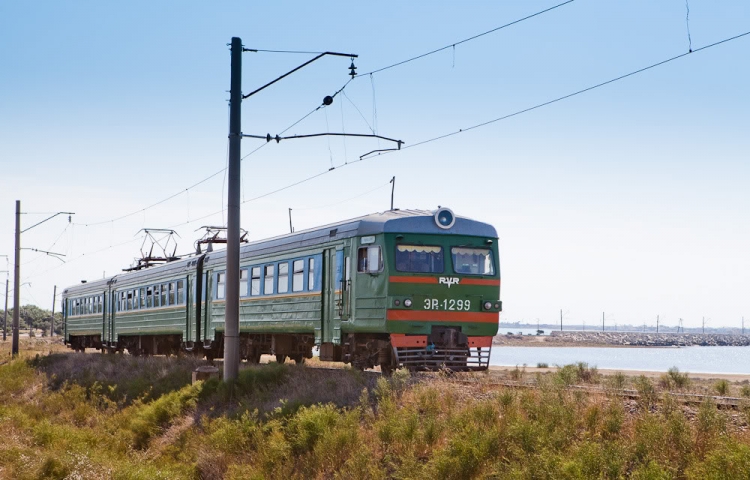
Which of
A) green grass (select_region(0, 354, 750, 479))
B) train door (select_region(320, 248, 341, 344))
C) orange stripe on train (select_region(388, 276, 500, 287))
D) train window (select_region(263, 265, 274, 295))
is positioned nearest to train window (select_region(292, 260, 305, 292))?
train door (select_region(320, 248, 341, 344))

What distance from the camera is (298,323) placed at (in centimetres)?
2005

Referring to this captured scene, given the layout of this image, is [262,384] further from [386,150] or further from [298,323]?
[386,150]

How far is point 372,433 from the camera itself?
12.8 m

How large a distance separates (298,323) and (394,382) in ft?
19.9

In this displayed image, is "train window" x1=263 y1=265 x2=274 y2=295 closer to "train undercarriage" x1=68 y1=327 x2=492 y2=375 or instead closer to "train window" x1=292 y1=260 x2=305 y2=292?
"train window" x1=292 y1=260 x2=305 y2=292

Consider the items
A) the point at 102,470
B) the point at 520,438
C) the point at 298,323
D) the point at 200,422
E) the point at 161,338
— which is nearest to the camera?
the point at 520,438

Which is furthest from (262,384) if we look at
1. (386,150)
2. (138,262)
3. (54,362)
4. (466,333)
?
(138,262)

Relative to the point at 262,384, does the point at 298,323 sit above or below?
above

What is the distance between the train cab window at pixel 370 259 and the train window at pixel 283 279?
349 centimetres

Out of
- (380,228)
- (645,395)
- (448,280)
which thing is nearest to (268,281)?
(380,228)

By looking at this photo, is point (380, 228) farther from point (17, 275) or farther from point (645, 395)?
point (17, 275)

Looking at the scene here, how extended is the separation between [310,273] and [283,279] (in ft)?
5.35

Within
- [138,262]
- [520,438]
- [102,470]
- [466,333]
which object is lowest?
[102,470]

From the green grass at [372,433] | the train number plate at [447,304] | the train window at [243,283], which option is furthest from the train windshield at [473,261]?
the train window at [243,283]
